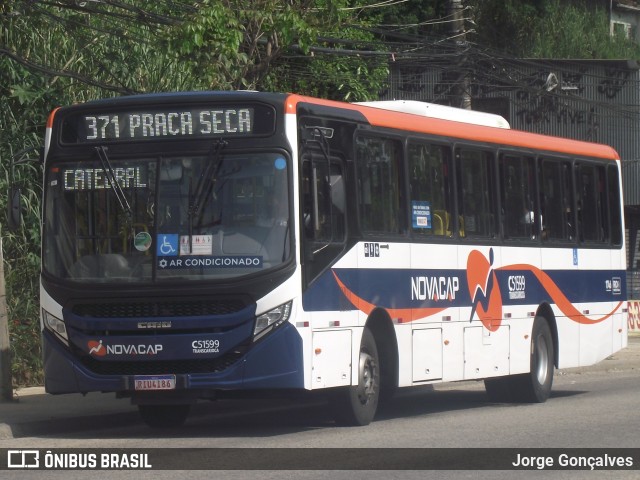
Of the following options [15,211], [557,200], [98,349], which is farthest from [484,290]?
[15,211]

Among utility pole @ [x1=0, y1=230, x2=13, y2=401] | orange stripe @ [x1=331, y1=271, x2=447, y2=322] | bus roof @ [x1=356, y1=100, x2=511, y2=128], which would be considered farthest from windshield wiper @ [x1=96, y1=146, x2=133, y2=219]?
bus roof @ [x1=356, y1=100, x2=511, y2=128]

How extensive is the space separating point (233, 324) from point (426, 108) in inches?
189

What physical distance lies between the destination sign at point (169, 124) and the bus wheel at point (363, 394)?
2.58m

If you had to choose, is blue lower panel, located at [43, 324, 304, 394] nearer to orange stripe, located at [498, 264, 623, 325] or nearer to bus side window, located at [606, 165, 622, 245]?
orange stripe, located at [498, 264, 623, 325]

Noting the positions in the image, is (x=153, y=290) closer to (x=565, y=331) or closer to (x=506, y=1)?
(x=565, y=331)

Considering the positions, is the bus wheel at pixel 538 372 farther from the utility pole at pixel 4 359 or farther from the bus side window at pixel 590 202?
the utility pole at pixel 4 359

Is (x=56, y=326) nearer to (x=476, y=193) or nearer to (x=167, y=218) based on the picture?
(x=167, y=218)

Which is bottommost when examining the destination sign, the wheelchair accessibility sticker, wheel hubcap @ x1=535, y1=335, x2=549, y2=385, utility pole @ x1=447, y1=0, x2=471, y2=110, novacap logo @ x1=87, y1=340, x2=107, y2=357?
wheel hubcap @ x1=535, y1=335, x2=549, y2=385

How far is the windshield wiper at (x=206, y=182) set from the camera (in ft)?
40.2

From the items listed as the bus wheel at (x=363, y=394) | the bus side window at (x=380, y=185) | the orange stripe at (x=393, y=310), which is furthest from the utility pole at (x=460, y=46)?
the bus wheel at (x=363, y=394)

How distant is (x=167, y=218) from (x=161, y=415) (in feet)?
8.65

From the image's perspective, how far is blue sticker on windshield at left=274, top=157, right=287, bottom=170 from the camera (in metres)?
12.2

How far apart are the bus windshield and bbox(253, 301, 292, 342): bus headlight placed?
408mm

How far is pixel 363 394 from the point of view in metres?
13.4
